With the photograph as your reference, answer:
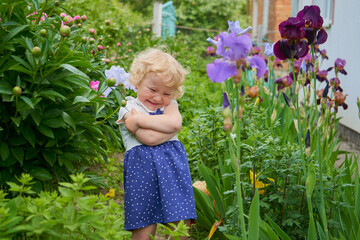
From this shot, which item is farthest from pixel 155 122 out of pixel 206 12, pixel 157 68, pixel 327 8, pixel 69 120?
pixel 206 12

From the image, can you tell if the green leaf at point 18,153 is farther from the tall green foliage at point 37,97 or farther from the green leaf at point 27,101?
the green leaf at point 27,101

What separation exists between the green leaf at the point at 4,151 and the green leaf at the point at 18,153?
4 cm

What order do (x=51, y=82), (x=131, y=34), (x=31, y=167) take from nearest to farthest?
(x=51, y=82) → (x=31, y=167) → (x=131, y=34)

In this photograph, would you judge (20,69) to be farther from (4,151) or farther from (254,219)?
(254,219)

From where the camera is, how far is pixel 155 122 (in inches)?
84.4

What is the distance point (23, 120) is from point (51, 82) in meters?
0.25

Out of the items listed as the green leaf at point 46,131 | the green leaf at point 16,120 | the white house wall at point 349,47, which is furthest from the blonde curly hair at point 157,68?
the white house wall at point 349,47

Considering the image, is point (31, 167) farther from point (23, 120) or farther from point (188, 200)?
point (188, 200)

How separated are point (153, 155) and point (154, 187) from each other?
16 cm

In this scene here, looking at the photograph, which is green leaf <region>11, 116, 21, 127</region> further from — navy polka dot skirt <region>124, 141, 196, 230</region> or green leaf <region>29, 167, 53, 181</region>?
navy polka dot skirt <region>124, 141, 196, 230</region>

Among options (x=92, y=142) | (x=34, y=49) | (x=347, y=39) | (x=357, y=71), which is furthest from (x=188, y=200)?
(x=347, y=39)

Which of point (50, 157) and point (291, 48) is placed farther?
point (50, 157)

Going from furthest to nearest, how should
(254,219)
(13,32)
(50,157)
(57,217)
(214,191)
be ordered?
1. (214,191)
2. (50,157)
3. (13,32)
4. (254,219)
5. (57,217)

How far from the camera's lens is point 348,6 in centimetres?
545
